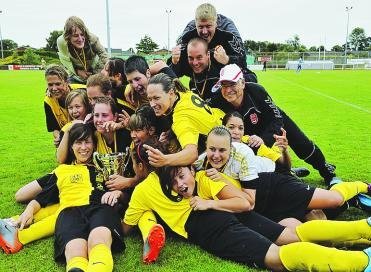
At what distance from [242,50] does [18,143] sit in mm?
5837

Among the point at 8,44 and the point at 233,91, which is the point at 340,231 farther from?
the point at 8,44

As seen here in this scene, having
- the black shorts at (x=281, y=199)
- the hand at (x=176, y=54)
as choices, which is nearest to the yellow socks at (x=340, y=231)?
the black shorts at (x=281, y=199)

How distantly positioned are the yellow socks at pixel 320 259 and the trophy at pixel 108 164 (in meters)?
2.09

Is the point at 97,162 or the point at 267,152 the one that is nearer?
the point at 97,162

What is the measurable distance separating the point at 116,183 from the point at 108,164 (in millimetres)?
246

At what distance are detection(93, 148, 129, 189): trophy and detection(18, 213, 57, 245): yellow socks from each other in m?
0.60

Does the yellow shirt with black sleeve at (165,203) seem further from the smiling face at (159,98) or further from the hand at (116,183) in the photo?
the smiling face at (159,98)

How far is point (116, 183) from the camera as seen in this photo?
14.6 feet

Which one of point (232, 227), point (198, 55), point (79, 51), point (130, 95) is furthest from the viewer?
point (79, 51)

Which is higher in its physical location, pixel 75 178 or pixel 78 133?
pixel 78 133

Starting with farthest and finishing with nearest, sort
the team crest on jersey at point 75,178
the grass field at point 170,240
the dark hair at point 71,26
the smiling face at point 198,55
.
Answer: the dark hair at point 71,26 < the smiling face at point 198,55 < the team crest on jersey at point 75,178 < the grass field at point 170,240

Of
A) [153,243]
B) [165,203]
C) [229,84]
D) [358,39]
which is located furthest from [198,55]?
[358,39]

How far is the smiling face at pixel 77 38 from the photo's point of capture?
635 cm

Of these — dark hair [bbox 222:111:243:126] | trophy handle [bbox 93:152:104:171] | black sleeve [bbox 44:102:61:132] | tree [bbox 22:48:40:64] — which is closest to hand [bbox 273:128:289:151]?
dark hair [bbox 222:111:243:126]
